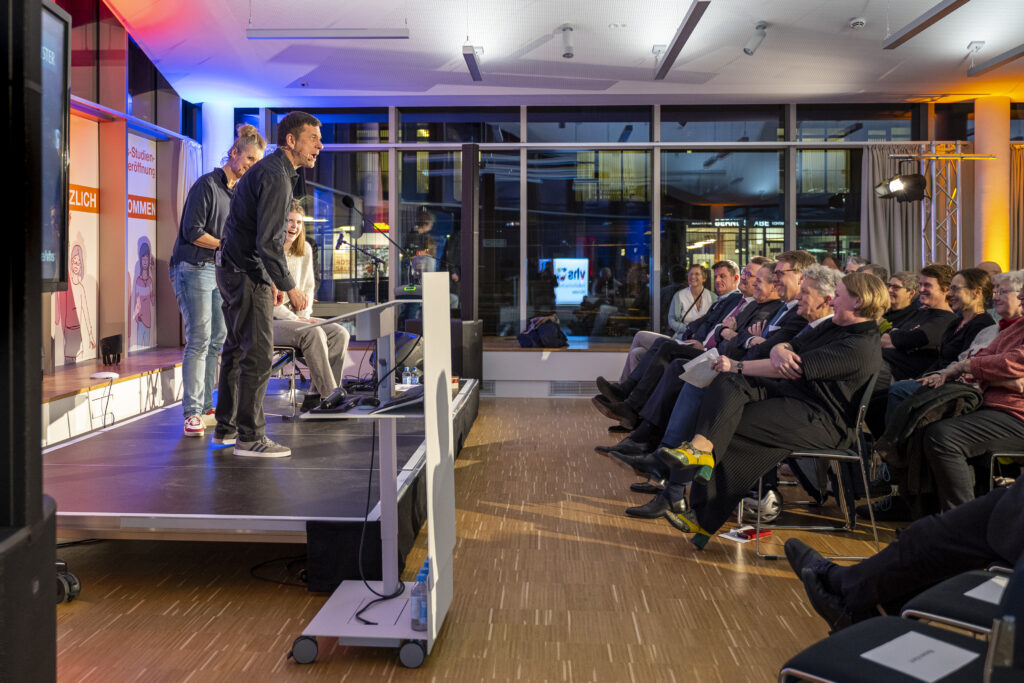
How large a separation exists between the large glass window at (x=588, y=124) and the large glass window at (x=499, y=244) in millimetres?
489

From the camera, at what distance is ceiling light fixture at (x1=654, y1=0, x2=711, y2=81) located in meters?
5.92

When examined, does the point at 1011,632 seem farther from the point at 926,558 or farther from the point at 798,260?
the point at 798,260

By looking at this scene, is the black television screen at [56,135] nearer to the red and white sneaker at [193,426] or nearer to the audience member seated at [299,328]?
the red and white sneaker at [193,426]

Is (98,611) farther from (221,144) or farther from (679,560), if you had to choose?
(221,144)

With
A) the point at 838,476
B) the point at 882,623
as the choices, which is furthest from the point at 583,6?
the point at 882,623

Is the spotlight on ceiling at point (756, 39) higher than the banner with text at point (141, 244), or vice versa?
the spotlight on ceiling at point (756, 39)

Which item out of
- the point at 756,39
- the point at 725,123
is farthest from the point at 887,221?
the point at 756,39

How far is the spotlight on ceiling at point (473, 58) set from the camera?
708 cm

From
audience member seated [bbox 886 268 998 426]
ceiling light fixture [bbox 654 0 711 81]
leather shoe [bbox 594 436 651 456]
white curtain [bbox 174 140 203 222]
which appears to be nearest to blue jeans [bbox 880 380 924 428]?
audience member seated [bbox 886 268 998 426]

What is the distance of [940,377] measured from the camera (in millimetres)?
3928

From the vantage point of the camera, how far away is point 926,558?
6.57ft

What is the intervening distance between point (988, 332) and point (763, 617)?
2.10m

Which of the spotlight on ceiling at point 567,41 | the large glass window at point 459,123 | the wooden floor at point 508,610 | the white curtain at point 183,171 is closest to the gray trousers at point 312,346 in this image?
the wooden floor at point 508,610

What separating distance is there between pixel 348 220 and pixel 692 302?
4387 millimetres
